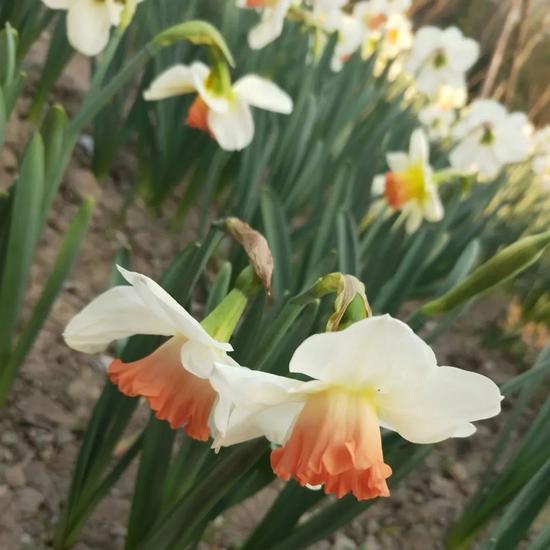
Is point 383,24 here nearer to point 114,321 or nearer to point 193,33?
point 193,33

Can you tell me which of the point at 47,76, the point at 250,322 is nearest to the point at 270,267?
the point at 250,322

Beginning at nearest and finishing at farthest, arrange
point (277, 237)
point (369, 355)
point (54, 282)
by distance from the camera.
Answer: point (369, 355) → point (54, 282) → point (277, 237)

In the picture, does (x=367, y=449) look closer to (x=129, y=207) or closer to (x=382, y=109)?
(x=129, y=207)

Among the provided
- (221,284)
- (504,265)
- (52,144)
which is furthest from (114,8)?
(504,265)

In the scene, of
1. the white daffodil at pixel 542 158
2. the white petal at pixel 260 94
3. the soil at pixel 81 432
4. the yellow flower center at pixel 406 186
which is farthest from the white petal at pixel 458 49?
the white petal at pixel 260 94

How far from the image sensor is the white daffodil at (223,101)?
1.16m

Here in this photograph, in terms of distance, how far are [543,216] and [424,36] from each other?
38.4 inches

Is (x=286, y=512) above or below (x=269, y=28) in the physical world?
below

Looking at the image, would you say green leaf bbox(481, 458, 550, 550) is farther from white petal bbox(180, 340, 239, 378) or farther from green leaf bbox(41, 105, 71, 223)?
green leaf bbox(41, 105, 71, 223)

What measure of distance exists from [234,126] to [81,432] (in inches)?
24.1

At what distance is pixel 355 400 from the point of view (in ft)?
1.74

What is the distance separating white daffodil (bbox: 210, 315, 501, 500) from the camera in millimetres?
479

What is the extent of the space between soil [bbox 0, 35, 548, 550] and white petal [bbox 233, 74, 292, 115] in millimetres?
562

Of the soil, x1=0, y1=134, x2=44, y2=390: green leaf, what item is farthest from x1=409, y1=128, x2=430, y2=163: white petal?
x1=0, y1=134, x2=44, y2=390: green leaf
